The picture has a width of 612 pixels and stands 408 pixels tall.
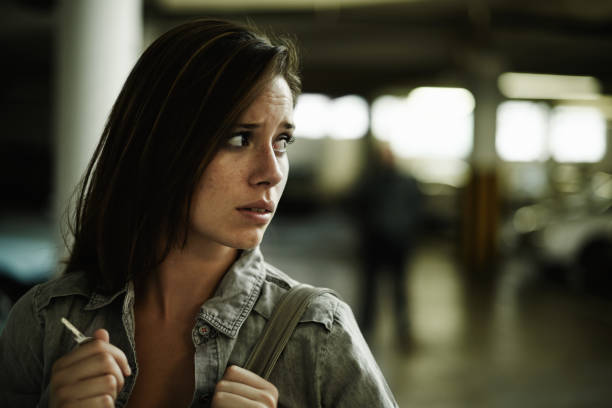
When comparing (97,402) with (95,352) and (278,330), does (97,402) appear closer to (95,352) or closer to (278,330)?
(95,352)

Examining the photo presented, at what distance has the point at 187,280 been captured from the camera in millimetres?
1035

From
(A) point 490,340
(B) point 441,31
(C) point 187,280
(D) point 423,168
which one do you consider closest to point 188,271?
(C) point 187,280

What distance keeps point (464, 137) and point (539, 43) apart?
6758 millimetres

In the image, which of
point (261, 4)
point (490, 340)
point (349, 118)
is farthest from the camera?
point (349, 118)

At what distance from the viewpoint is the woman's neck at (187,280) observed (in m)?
1.03

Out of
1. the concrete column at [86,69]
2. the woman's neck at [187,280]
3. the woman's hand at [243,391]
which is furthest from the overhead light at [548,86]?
the woman's hand at [243,391]

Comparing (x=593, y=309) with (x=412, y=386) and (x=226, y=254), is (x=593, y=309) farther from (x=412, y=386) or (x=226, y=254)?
(x=226, y=254)

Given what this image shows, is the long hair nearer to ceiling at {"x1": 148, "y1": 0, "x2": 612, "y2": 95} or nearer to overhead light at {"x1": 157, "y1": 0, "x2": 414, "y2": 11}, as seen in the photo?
ceiling at {"x1": 148, "y1": 0, "x2": 612, "y2": 95}

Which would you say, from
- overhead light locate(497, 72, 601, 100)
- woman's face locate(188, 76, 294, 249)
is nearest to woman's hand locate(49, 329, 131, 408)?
woman's face locate(188, 76, 294, 249)

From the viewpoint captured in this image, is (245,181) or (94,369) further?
(245,181)

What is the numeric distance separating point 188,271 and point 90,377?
0.26 meters

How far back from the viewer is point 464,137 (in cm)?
1510

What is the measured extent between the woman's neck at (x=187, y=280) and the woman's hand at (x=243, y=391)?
20 centimetres

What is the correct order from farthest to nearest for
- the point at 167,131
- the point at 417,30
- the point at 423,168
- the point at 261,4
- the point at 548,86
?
the point at 423,168
the point at 548,86
the point at 417,30
the point at 261,4
the point at 167,131
